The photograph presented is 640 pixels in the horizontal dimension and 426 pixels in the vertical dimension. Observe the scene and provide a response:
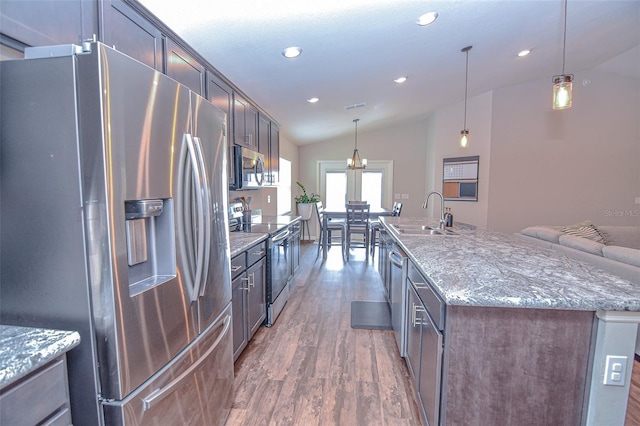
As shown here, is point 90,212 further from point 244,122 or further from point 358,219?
point 358,219

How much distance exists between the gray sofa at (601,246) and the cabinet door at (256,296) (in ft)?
9.54

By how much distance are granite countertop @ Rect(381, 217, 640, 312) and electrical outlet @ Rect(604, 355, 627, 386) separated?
196 millimetres

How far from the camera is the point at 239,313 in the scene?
6.88ft

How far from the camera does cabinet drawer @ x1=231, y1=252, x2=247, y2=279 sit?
195cm

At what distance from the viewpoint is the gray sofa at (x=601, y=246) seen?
2.37m

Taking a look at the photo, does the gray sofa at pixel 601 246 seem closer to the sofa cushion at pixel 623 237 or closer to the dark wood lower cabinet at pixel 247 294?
the sofa cushion at pixel 623 237

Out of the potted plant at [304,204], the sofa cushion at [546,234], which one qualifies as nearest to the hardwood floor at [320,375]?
the sofa cushion at [546,234]

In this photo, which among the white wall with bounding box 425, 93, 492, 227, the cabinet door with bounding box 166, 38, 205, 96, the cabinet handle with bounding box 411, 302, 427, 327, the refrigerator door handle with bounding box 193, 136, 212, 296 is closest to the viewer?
the refrigerator door handle with bounding box 193, 136, 212, 296

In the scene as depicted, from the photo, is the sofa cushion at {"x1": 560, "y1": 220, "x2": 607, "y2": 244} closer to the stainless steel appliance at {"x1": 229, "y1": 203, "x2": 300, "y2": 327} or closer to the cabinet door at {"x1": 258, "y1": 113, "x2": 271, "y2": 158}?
the stainless steel appliance at {"x1": 229, "y1": 203, "x2": 300, "y2": 327}

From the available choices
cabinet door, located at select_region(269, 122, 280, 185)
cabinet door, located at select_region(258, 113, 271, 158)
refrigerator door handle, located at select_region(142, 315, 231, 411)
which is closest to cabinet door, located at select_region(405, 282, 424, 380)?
refrigerator door handle, located at select_region(142, 315, 231, 411)

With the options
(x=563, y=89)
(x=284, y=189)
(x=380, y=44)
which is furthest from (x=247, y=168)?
(x=284, y=189)

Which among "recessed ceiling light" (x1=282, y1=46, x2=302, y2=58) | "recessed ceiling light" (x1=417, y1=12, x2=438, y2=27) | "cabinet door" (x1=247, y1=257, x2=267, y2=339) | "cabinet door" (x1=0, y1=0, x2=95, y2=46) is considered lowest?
"cabinet door" (x1=247, y1=257, x2=267, y2=339)

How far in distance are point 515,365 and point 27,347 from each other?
5.26 ft

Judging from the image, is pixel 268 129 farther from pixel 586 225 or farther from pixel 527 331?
pixel 586 225
